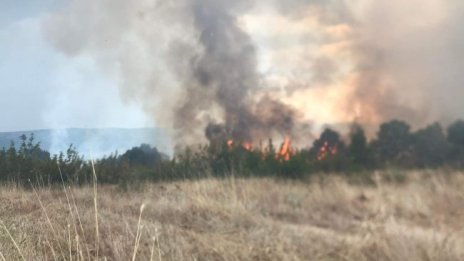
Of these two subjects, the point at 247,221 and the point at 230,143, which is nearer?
the point at 247,221

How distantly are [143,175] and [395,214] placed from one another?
4218 millimetres

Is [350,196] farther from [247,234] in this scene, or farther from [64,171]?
[64,171]

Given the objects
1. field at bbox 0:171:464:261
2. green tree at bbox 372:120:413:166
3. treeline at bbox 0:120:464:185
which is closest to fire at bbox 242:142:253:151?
treeline at bbox 0:120:464:185

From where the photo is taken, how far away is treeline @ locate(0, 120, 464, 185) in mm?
2875

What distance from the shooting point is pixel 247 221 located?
4.84 metres

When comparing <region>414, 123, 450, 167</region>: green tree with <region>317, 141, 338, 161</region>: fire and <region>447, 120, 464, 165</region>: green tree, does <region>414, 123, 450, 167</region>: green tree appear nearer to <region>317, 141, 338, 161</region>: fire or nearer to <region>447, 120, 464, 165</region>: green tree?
<region>447, 120, 464, 165</region>: green tree

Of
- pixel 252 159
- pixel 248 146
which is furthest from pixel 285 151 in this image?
pixel 248 146

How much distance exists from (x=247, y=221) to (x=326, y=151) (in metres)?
1.69

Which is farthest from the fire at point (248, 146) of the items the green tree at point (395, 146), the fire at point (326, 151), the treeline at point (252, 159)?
the green tree at point (395, 146)

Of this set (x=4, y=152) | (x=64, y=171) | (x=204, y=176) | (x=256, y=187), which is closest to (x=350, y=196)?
(x=256, y=187)

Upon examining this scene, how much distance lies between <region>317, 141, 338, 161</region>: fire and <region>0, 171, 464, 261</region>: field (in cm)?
19

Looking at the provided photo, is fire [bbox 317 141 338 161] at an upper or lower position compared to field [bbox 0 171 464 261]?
upper

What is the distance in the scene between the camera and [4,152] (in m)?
7.67

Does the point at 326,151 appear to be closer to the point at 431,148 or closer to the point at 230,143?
the point at 431,148
